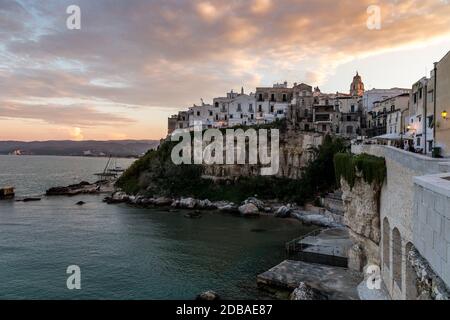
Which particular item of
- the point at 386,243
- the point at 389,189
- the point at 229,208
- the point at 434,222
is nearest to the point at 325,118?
the point at 229,208

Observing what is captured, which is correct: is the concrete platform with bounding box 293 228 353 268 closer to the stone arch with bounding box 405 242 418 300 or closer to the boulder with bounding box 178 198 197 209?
the stone arch with bounding box 405 242 418 300

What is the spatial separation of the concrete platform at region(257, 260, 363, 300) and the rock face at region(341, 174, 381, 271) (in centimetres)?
122

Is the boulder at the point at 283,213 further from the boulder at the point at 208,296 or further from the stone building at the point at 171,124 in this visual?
the stone building at the point at 171,124

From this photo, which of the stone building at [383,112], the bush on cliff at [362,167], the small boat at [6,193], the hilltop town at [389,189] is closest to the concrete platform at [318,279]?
the hilltop town at [389,189]

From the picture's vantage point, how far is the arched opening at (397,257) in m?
15.5

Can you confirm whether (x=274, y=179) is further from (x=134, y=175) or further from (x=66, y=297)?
(x=66, y=297)

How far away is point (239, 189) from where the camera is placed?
194 ft

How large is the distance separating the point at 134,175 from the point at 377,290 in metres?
60.9

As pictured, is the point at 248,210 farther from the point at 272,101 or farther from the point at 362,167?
the point at 272,101

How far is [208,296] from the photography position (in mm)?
20828

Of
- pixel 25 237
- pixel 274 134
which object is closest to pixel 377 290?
pixel 25 237

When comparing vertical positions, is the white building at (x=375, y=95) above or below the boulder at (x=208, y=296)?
above
